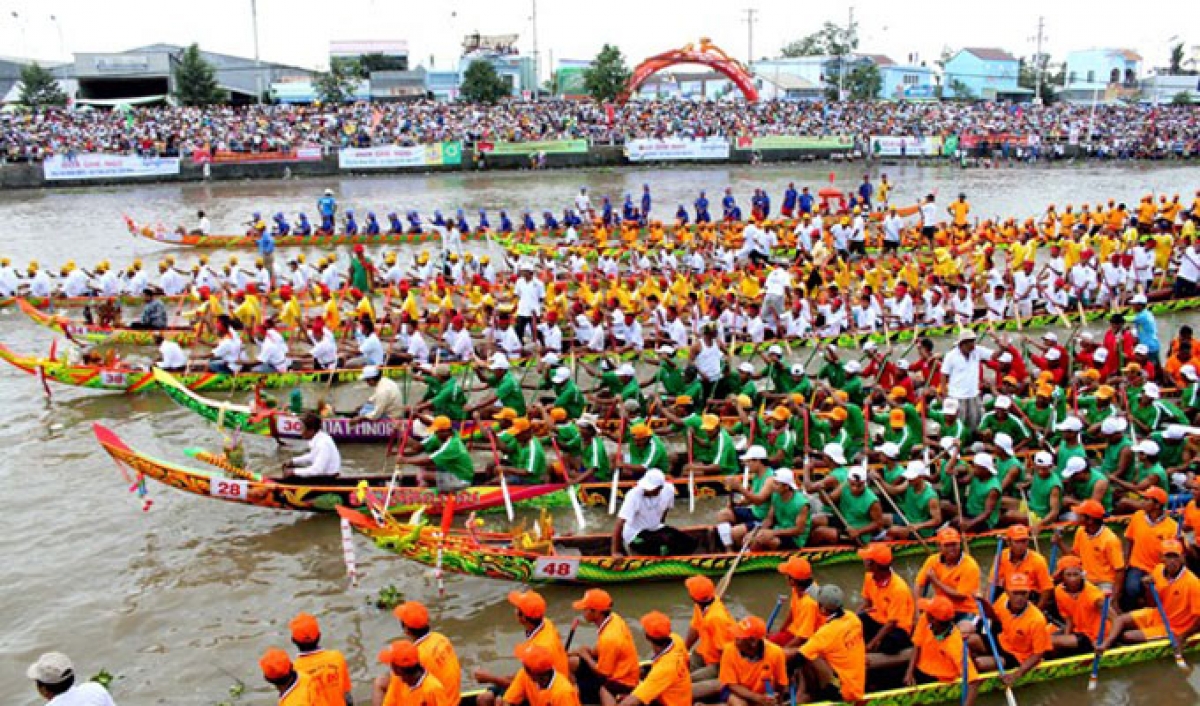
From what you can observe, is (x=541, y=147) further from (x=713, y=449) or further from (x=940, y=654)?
(x=940, y=654)

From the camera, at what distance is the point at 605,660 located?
576 centimetres

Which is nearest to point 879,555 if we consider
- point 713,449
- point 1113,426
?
point 713,449

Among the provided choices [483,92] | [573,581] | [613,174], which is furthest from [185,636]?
[483,92]

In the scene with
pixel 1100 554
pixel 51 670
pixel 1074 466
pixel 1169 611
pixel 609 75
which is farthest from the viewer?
pixel 609 75

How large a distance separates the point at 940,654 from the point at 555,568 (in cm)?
319

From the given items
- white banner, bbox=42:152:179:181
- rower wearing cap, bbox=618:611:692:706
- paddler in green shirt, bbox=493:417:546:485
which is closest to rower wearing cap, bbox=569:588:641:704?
rower wearing cap, bbox=618:611:692:706

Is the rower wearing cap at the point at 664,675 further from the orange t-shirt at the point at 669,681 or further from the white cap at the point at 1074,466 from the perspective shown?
the white cap at the point at 1074,466

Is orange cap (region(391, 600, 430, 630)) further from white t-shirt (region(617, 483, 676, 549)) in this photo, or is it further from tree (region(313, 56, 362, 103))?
tree (region(313, 56, 362, 103))

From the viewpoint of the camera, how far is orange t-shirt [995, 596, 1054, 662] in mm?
6289

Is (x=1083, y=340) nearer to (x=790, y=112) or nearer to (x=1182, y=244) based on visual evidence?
(x=1182, y=244)

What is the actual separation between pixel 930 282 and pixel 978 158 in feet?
103

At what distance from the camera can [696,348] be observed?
11555 mm

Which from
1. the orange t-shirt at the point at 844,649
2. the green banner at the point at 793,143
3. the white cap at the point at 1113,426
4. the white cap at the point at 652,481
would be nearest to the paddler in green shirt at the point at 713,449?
the white cap at the point at 652,481

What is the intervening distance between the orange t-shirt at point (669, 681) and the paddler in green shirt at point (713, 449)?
4051 millimetres
